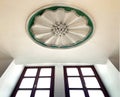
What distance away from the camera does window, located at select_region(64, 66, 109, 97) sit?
293 centimetres

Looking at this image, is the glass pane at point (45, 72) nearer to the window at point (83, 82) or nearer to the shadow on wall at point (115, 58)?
the window at point (83, 82)

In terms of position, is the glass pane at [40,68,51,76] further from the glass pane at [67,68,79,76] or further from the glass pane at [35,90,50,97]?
the glass pane at [35,90,50,97]

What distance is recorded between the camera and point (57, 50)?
3.18 m

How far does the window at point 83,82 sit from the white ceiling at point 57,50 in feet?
1.12

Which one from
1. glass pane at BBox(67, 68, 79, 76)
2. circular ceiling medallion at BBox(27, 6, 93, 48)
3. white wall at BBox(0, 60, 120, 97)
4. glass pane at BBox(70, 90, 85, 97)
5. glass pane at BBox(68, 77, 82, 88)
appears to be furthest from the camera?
glass pane at BBox(67, 68, 79, 76)

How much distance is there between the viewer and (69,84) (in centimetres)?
316

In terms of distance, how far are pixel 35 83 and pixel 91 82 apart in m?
1.21

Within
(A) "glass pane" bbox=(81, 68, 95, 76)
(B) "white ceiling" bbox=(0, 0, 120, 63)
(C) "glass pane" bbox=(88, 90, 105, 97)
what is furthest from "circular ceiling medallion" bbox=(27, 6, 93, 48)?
(C) "glass pane" bbox=(88, 90, 105, 97)

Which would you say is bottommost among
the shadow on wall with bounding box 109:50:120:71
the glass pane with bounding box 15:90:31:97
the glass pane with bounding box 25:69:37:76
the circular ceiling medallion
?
the glass pane with bounding box 15:90:31:97

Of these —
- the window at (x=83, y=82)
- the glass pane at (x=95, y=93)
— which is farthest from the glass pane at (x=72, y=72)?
the glass pane at (x=95, y=93)

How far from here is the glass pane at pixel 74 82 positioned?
3.11 metres

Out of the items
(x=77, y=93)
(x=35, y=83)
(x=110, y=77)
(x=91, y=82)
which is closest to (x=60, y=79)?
(x=77, y=93)

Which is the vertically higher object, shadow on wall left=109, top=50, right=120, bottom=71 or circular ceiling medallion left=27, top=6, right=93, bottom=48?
circular ceiling medallion left=27, top=6, right=93, bottom=48

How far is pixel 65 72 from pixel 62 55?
0.49m
